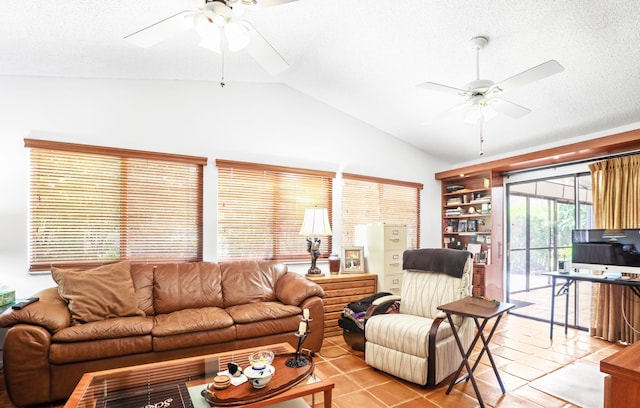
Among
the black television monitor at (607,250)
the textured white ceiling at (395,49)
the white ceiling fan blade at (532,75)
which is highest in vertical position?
the textured white ceiling at (395,49)

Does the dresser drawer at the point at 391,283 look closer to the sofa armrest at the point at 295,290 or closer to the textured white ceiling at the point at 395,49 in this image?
the sofa armrest at the point at 295,290

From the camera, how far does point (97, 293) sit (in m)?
2.84

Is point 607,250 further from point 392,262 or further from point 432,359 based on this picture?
point 432,359

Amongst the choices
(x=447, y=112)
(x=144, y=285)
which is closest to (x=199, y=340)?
(x=144, y=285)

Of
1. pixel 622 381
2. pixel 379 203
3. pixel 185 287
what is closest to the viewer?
pixel 622 381

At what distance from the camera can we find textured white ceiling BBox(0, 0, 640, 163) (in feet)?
7.89

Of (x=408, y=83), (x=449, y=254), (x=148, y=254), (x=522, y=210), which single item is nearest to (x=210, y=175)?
(x=148, y=254)

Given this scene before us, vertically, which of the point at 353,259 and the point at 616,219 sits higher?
the point at 616,219

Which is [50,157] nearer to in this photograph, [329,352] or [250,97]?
[250,97]

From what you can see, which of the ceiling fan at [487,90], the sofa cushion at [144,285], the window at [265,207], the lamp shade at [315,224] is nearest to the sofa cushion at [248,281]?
the window at [265,207]

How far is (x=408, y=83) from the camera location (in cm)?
375

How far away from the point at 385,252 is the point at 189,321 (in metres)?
2.54

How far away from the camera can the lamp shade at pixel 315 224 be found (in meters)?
4.09

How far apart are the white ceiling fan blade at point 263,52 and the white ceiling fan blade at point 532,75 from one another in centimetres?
161
